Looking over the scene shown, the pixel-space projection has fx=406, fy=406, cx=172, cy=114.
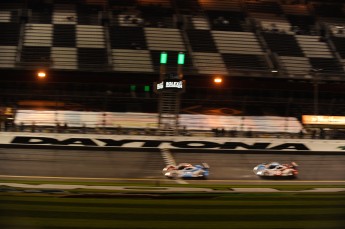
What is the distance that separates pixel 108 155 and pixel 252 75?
1033 cm

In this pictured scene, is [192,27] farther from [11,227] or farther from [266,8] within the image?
[11,227]

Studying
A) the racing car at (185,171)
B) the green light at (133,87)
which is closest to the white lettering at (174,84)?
the racing car at (185,171)

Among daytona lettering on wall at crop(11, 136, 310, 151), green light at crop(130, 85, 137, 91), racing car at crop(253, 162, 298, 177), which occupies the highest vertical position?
green light at crop(130, 85, 137, 91)

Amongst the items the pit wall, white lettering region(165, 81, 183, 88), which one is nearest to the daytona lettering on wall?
the pit wall

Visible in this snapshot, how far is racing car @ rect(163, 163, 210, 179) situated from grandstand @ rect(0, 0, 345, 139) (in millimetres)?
4716

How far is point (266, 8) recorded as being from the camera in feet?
98.3

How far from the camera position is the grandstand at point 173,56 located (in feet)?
70.8

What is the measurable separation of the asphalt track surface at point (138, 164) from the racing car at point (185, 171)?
37 cm

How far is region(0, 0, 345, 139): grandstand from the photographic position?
21578 millimetres

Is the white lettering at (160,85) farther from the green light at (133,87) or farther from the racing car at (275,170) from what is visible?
the racing car at (275,170)

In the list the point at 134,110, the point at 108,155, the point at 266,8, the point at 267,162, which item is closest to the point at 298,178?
the point at 267,162

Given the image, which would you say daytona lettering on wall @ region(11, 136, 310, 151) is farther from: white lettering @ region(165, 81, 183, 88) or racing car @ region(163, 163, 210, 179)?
racing car @ region(163, 163, 210, 179)

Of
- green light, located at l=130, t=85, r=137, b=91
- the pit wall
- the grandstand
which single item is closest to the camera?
the pit wall

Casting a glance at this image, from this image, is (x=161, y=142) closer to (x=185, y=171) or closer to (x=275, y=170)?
(x=185, y=171)
